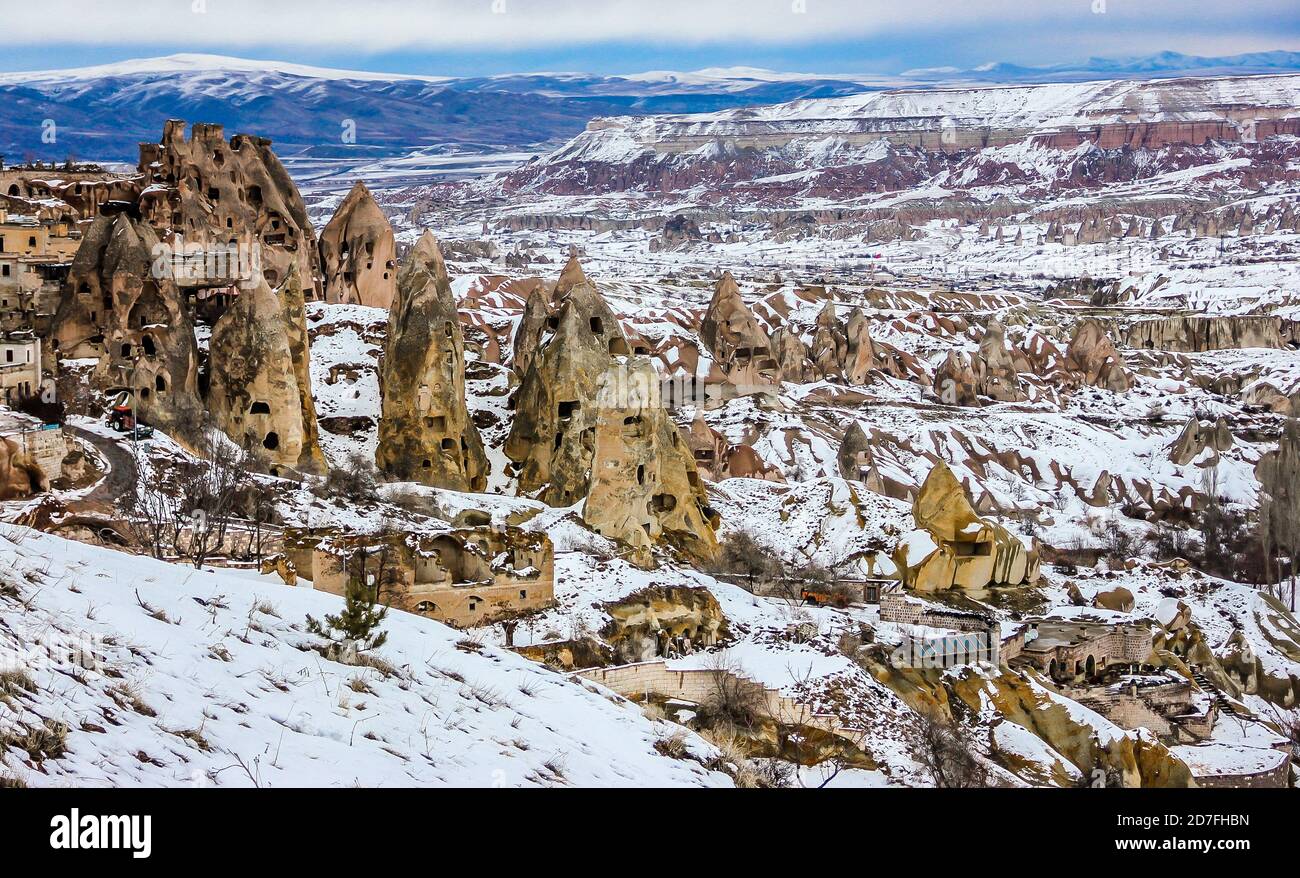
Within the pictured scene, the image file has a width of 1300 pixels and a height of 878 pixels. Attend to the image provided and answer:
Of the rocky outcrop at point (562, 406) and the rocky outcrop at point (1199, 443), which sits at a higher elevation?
the rocky outcrop at point (562, 406)

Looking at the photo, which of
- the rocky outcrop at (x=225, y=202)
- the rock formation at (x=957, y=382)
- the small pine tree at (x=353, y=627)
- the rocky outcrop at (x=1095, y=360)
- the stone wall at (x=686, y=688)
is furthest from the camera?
the rocky outcrop at (x=1095, y=360)

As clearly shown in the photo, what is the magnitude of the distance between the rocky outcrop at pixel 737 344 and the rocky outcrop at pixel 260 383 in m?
52.1

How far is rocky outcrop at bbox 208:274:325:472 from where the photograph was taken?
1558 inches

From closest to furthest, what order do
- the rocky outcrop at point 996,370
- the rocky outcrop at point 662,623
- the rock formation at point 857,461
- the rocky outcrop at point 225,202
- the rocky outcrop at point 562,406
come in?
the rocky outcrop at point 662,623, the rocky outcrop at point 562,406, the rocky outcrop at point 225,202, the rock formation at point 857,461, the rocky outcrop at point 996,370

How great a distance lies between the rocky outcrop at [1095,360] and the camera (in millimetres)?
112938

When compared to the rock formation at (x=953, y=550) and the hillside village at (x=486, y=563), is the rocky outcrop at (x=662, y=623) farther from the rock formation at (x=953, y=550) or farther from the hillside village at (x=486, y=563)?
the rock formation at (x=953, y=550)

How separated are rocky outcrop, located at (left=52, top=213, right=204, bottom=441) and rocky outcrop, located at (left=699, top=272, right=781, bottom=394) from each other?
5209 centimetres

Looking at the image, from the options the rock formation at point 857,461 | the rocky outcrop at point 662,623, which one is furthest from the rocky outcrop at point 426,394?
the rock formation at point 857,461

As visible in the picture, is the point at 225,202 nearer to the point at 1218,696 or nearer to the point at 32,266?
the point at 32,266

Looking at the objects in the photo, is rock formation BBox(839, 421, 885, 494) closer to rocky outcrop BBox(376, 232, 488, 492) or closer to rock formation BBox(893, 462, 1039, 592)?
rock formation BBox(893, 462, 1039, 592)
